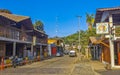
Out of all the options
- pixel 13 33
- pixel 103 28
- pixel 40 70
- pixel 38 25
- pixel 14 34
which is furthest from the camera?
pixel 38 25

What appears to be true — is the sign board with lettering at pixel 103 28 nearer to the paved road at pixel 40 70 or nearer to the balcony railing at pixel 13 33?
the paved road at pixel 40 70

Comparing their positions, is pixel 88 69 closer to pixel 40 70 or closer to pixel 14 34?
pixel 40 70

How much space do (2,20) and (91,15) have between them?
29483 millimetres

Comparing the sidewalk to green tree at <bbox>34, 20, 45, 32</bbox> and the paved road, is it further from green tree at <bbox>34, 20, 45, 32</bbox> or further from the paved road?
green tree at <bbox>34, 20, 45, 32</bbox>

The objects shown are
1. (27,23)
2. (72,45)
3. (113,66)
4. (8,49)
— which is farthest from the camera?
(72,45)

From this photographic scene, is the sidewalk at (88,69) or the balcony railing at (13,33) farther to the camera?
the balcony railing at (13,33)

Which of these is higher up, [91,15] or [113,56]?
[91,15]

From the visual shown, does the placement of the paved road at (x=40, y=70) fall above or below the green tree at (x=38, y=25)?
below

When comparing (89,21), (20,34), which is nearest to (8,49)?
(20,34)

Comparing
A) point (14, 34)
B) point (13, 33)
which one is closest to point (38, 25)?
point (14, 34)

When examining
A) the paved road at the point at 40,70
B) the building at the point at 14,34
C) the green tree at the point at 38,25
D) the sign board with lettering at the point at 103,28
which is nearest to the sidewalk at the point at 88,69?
the paved road at the point at 40,70

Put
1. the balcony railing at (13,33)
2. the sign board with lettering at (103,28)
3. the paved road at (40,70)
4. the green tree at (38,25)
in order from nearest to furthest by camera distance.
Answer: the paved road at (40,70) < the sign board with lettering at (103,28) < the balcony railing at (13,33) < the green tree at (38,25)

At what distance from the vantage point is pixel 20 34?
42500 millimetres

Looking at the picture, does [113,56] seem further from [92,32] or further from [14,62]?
[92,32]
